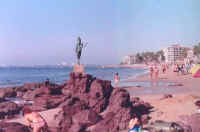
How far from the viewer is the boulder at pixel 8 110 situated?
35.5ft

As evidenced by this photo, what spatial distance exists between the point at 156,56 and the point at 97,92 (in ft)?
514

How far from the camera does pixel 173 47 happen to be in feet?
506

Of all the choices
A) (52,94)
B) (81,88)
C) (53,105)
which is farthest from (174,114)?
(52,94)

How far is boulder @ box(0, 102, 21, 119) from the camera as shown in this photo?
1082cm

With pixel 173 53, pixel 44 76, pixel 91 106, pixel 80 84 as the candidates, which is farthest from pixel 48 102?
pixel 173 53

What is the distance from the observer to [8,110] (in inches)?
438

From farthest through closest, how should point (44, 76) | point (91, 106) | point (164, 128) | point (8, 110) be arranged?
point (44, 76) → point (8, 110) → point (91, 106) → point (164, 128)

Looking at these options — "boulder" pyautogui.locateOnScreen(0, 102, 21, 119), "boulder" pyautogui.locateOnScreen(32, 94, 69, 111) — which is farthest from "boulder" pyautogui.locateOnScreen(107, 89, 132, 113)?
"boulder" pyautogui.locateOnScreen(0, 102, 21, 119)

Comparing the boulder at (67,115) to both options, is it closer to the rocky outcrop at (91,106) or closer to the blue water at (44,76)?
the rocky outcrop at (91,106)

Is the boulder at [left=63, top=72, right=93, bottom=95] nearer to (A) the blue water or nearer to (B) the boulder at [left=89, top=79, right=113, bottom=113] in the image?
(B) the boulder at [left=89, top=79, right=113, bottom=113]

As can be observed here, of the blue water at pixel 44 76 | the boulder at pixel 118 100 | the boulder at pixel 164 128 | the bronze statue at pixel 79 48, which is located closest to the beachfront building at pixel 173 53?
the blue water at pixel 44 76

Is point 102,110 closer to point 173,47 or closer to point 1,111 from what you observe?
point 1,111

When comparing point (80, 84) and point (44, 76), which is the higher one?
point (80, 84)

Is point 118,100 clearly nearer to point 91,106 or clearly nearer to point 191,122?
point 91,106
